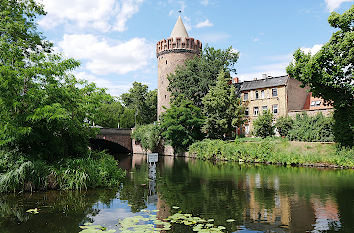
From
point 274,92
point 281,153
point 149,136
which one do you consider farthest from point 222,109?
point 149,136

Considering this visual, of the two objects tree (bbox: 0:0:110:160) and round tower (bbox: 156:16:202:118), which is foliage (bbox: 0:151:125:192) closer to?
tree (bbox: 0:0:110:160)

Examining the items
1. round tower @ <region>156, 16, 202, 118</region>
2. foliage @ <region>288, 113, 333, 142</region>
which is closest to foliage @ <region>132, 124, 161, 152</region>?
round tower @ <region>156, 16, 202, 118</region>

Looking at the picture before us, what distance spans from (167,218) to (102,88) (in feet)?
30.6

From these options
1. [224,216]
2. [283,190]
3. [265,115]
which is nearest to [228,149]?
[265,115]

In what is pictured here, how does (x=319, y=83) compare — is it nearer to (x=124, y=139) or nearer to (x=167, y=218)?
(x=167, y=218)

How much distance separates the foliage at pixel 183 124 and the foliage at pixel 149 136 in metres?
3.79

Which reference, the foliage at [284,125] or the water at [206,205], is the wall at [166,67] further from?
the water at [206,205]

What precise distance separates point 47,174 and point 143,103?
2155 inches

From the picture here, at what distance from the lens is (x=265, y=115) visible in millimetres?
35938

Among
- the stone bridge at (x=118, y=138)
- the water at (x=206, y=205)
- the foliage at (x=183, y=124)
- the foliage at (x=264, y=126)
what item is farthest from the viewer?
the stone bridge at (x=118, y=138)

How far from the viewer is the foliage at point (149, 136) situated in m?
43.5

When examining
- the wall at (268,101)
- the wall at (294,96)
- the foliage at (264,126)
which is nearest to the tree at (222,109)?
the foliage at (264,126)

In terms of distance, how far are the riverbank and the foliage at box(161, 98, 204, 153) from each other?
3487 mm

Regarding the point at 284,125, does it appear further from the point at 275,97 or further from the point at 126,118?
the point at 126,118
